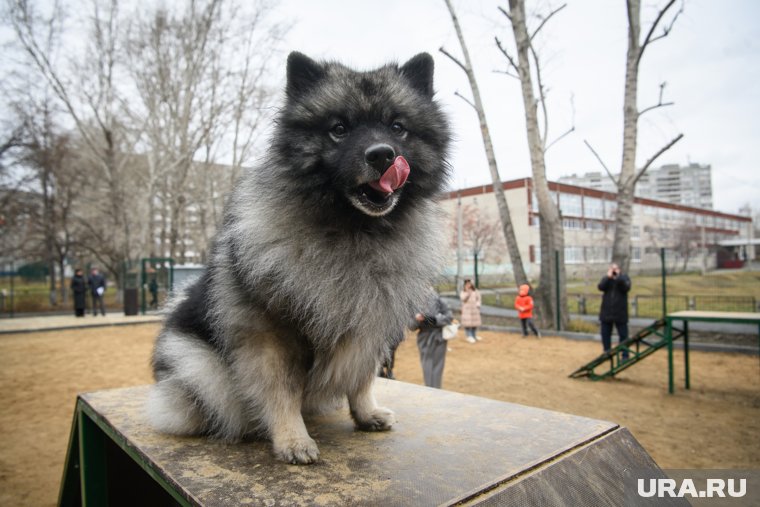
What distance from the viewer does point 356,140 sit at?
196 cm

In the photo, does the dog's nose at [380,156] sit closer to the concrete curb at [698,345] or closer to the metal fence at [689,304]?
the concrete curb at [698,345]

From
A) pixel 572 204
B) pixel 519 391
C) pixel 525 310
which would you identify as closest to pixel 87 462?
pixel 519 391

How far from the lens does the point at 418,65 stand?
7.98ft

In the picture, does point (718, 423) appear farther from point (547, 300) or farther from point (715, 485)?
point (547, 300)

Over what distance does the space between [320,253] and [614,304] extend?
929 cm

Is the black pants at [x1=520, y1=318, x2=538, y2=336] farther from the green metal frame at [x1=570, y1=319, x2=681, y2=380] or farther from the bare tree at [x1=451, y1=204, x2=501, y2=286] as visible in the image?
the bare tree at [x1=451, y1=204, x2=501, y2=286]

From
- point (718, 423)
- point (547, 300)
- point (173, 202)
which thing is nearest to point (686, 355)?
point (718, 423)

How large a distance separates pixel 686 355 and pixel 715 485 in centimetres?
424

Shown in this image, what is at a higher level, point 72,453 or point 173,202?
point 173,202

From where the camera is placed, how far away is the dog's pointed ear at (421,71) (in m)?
2.40

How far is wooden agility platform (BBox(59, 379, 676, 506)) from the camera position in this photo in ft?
5.92

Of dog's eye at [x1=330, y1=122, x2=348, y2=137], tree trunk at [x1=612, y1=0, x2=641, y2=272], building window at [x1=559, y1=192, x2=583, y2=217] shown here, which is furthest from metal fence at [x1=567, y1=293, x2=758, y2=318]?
building window at [x1=559, y1=192, x2=583, y2=217]

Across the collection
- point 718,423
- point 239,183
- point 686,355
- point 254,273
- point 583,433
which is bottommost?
point 718,423

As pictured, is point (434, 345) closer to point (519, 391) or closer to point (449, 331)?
point (449, 331)
